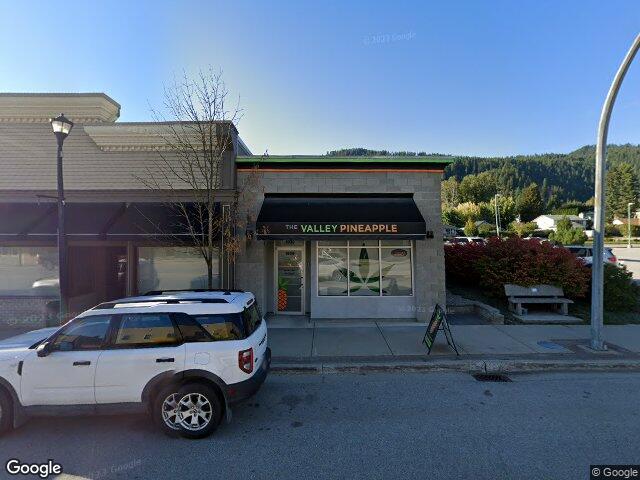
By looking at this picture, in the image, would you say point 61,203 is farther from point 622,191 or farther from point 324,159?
point 622,191

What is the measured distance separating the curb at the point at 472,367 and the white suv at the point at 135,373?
2.23 metres

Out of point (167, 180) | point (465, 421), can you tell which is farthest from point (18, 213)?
point (465, 421)

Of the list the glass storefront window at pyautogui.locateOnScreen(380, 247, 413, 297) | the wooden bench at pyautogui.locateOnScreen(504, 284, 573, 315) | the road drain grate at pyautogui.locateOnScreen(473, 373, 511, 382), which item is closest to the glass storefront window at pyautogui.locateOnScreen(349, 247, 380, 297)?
the glass storefront window at pyautogui.locateOnScreen(380, 247, 413, 297)

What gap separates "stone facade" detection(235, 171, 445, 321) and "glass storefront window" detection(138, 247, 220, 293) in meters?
1.05

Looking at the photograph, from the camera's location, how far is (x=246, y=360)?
4.29 metres

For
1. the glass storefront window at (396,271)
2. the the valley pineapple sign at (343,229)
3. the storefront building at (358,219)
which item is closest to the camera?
the the valley pineapple sign at (343,229)

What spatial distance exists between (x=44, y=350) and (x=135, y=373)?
1.12 m

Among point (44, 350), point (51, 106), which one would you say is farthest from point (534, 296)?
point (51, 106)

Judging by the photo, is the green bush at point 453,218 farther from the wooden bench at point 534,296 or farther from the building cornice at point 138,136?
the building cornice at point 138,136

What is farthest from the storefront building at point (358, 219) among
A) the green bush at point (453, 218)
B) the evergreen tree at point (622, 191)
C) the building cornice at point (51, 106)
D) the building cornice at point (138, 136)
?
the evergreen tree at point (622, 191)

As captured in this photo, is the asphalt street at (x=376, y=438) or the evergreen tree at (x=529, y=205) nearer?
the asphalt street at (x=376, y=438)

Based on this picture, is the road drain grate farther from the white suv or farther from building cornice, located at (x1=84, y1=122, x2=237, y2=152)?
building cornice, located at (x1=84, y1=122, x2=237, y2=152)

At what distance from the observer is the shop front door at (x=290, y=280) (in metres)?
10.7

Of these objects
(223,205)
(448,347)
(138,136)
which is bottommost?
(448,347)
